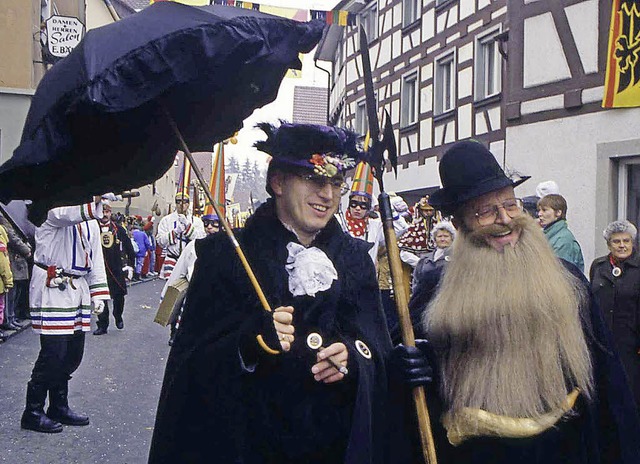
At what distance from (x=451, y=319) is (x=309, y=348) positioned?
533 mm

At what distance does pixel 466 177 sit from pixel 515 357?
0.71 metres

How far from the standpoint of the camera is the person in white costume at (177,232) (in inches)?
458

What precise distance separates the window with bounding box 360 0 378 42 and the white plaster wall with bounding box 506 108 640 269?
11.3 meters

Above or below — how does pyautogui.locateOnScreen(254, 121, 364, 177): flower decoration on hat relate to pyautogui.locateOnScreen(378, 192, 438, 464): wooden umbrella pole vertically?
above

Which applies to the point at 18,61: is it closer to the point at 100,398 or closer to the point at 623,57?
the point at 100,398

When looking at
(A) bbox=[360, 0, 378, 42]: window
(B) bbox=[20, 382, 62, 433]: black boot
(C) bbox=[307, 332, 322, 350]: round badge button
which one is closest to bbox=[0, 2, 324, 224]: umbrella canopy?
(C) bbox=[307, 332, 322, 350]: round badge button

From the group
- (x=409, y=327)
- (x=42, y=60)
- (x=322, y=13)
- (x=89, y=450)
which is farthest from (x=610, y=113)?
(x=42, y=60)

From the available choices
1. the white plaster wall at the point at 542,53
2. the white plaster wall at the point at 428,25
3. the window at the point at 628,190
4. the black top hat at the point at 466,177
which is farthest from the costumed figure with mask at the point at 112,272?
the black top hat at the point at 466,177

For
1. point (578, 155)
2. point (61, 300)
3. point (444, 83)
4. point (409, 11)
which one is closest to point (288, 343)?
point (61, 300)

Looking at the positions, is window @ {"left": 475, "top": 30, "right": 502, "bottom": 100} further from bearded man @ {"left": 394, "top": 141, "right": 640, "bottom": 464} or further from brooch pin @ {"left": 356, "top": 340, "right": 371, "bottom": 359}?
brooch pin @ {"left": 356, "top": 340, "right": 371, "bottom": 359}

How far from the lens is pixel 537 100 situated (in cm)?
1151

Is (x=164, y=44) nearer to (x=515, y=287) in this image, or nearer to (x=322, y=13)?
(x=515, y=287)

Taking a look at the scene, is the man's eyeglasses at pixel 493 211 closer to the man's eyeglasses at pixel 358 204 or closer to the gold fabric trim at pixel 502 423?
the gold fabric trim at pixel 502 423

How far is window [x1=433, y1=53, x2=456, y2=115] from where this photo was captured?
16.7 m
